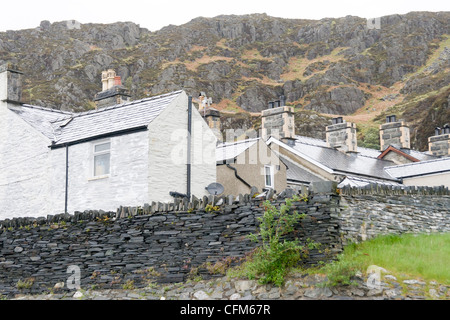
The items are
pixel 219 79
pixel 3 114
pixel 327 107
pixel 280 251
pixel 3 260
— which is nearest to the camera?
pixel 280 251

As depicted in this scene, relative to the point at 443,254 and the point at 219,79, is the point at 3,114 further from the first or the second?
the point at 219,79

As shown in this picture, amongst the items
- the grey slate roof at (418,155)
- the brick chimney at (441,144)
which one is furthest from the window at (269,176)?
the brick chimney at (441,144)

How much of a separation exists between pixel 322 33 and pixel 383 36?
658 inches

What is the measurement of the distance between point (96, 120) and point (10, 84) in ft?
14.8

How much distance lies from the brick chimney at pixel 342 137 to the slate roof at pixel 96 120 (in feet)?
64.5

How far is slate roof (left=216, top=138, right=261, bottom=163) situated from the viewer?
26.2 m

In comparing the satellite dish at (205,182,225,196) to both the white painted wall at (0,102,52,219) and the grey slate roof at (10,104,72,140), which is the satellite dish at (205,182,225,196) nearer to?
the white painted wall at (0,102,52,219)

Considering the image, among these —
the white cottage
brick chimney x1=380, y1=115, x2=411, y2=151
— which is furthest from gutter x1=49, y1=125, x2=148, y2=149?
brick chimney x1=380, y1=115, x2=411, y2=151

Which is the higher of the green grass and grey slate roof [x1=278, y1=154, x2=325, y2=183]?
grey slate roof [x1=278, y1=154, x2=325, y2=183]

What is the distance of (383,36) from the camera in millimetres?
140250

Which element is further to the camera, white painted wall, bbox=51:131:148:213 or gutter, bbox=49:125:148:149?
gutter, bbox=49:125:148:149

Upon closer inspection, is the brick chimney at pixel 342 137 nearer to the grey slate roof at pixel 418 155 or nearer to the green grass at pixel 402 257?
the grey slate roof at pixel 418 155

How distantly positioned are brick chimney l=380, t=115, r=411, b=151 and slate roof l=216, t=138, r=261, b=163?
20.5m

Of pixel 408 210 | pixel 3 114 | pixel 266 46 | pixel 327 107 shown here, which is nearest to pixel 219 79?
pixel 327 107
